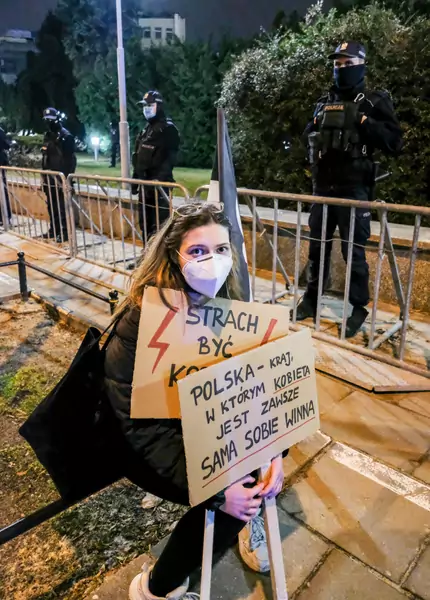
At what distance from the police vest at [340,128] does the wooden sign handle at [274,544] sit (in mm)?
3100

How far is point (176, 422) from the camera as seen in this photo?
1794 millimetres

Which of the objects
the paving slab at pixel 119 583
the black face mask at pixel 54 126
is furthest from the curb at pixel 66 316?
the black face mask at pixel 54 126

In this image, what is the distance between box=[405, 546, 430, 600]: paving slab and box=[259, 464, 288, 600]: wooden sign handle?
0.54m

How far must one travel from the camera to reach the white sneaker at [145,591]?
1.85 metres

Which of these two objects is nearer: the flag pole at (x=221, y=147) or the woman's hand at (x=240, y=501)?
the woman's hand at (x=240, y=501)

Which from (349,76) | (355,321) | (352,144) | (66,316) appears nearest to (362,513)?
(355,321)

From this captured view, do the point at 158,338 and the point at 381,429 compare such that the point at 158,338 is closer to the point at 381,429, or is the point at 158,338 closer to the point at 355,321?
the point at 381,429

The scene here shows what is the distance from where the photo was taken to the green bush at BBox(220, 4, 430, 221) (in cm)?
732

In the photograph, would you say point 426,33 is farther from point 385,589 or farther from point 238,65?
point 385,589

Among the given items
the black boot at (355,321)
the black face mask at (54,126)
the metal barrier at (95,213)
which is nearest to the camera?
the black boot at (355,321)

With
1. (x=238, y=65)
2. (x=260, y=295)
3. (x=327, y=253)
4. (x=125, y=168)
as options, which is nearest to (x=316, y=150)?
A: (x=327, y=253)

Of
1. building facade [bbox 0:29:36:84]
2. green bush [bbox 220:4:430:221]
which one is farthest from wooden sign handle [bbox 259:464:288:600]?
building facade [bbox 0:29:36:84]

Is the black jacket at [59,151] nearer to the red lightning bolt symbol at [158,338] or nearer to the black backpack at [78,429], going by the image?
the black backpack at [78,429]

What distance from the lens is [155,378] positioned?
169 cm
